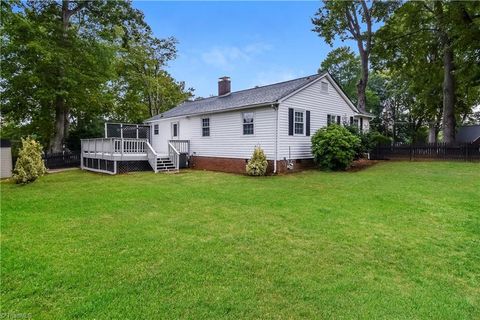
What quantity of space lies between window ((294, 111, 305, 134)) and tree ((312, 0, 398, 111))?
1043 cm

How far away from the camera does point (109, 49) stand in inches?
783

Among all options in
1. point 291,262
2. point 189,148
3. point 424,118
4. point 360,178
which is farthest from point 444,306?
point 424,118

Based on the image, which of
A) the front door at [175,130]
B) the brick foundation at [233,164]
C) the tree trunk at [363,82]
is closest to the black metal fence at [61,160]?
the front door at [175,130]

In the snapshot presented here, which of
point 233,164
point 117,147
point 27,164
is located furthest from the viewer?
point 117,147

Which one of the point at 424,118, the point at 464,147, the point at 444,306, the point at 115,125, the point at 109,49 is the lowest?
the point at 444,306

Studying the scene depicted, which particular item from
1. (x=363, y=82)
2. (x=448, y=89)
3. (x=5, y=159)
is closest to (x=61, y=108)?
(x=5, y=159)

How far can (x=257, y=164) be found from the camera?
12.2 meters

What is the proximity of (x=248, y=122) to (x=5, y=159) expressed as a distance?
11971mm

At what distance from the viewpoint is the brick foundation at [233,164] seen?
12852 mm

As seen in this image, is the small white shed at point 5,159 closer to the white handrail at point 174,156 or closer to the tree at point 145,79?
the white handrail at point 174,156

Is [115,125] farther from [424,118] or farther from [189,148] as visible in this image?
[424,118]

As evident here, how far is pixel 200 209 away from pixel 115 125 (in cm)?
1351

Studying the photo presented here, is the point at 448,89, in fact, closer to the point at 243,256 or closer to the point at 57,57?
the point at 243,256

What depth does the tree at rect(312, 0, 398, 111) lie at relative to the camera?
72.5 feet
